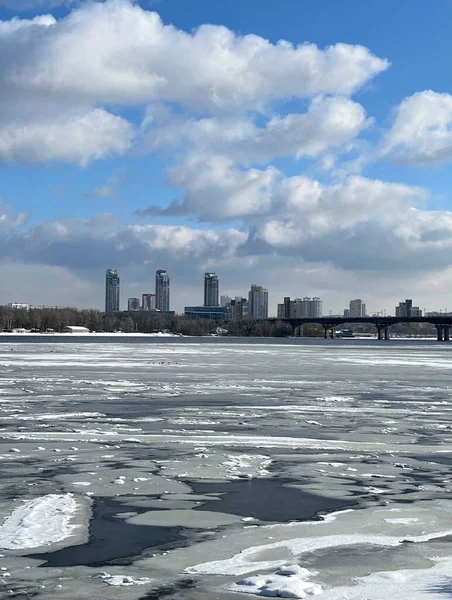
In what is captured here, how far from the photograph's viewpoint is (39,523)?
8812 mm

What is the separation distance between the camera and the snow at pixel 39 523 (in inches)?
319

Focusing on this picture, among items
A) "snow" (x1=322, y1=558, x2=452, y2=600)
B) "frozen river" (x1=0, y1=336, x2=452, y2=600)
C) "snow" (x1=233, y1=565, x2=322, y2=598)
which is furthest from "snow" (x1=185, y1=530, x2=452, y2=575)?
"snow" (x1=322, y1=558, x2=452, y2=600)

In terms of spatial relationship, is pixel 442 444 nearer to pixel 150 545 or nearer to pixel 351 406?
pixel 351 406

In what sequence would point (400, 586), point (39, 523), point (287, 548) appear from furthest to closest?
point (39, 523) → point (287, 548) → point (400, 586)

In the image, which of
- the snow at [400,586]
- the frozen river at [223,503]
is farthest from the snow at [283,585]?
the snow at [400,586]

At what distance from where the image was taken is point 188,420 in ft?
62.0

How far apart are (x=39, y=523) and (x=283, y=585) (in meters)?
3.34

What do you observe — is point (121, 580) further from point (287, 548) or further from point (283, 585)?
point (287, 548)

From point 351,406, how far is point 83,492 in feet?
45.1

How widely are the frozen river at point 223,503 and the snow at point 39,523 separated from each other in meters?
0.02

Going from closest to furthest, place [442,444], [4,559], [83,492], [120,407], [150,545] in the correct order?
[4,559] → [150,545] → [83,492] → [442,444] → [120,407]

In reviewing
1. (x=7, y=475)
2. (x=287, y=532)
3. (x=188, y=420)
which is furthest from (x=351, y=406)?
(x=287, y=532)

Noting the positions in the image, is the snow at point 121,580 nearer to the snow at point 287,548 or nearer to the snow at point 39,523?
the snow at point 287,548

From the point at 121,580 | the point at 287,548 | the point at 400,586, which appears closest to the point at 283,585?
the point at 400,586
